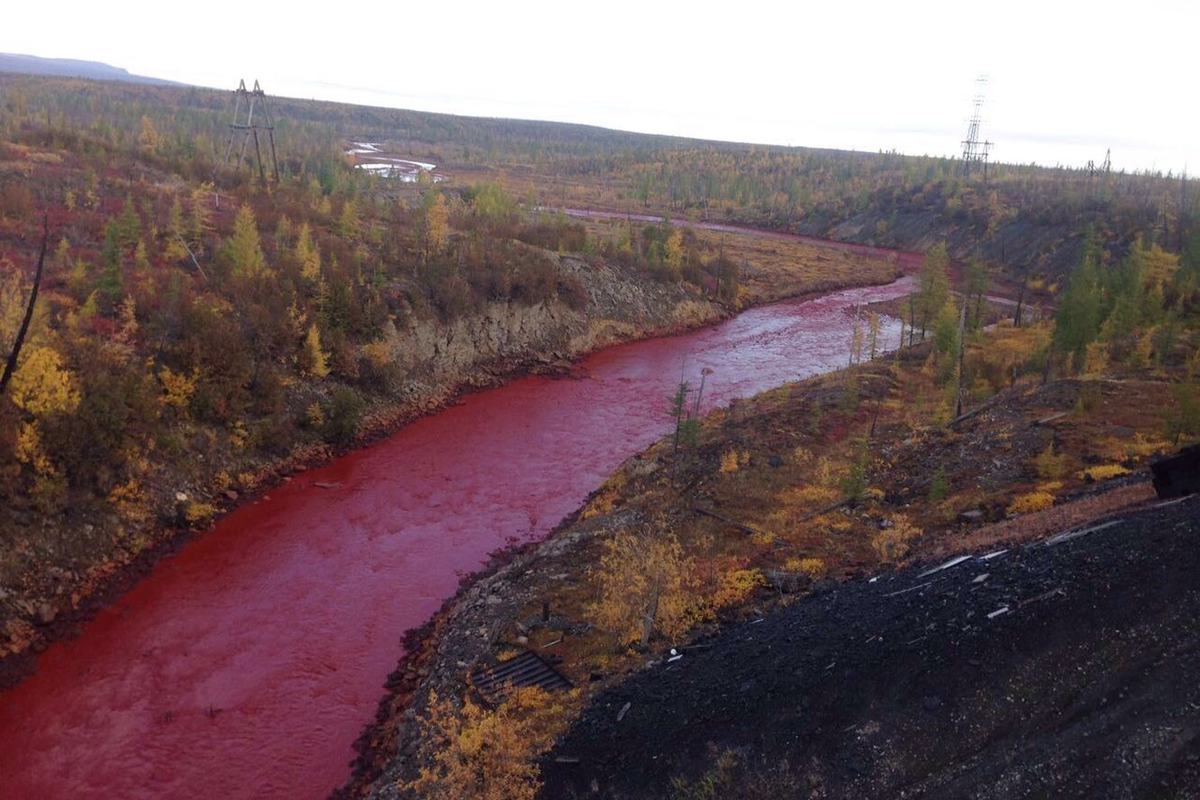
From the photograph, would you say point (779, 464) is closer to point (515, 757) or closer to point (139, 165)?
point (515, 757)

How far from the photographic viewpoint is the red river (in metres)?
16.0

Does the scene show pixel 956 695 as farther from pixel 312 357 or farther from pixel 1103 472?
pixel 312 357

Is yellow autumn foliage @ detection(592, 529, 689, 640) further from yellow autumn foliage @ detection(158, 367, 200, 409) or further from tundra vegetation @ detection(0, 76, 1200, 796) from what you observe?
yellow autumn foliage @ detection(158, 367, 200, 409)

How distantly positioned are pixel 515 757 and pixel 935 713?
7366mm

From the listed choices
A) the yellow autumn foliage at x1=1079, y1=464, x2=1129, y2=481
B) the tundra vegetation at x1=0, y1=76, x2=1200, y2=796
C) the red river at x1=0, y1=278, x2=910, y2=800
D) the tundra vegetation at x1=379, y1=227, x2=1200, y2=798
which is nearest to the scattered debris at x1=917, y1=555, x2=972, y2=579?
the tundra vegetation at x1=379, y1=227, x2=1200, y2=798

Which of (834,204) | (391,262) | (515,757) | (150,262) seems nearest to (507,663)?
(515,757)

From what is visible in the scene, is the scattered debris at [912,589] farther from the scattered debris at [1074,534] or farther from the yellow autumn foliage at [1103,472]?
the yellow autumn foliage at [1103,472]

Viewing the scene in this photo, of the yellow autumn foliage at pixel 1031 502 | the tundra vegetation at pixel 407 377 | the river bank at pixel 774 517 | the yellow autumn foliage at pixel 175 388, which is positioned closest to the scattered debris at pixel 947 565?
the river bank at pixel 774 517

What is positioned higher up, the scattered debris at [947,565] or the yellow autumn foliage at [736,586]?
the scattered debris at [947,565]

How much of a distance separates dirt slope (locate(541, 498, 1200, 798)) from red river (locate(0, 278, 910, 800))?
708cm

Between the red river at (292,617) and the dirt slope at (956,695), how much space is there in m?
7.08

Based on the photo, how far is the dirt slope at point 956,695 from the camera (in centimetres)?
1022

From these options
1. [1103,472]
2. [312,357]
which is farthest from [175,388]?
[1103,472]

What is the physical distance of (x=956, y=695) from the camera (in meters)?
12.1
